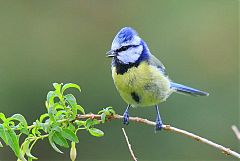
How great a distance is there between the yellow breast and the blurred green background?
1.95 metres

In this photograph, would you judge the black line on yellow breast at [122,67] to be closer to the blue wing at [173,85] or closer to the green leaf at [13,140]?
the blue wing at [173,85]

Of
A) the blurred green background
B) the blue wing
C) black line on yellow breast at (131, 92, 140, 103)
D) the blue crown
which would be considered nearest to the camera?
the blue crown

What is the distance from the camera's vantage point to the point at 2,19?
5.91m

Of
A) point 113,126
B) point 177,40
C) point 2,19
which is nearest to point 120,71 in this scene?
point 113,126

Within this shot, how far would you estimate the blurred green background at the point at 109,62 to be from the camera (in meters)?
4.50

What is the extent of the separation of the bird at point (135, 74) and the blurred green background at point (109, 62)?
1929 millimetres

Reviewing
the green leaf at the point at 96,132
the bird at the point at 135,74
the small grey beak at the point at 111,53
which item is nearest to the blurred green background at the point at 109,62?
the bird at the point at 135,74

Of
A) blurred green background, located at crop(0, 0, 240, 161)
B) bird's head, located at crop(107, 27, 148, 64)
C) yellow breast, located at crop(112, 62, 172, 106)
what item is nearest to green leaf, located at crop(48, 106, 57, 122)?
bird's head, located at crop(107, 27, 148, 64)

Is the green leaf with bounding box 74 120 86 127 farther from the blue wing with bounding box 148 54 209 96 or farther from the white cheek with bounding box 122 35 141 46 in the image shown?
the blue wing with bounding box 148 54 209 96

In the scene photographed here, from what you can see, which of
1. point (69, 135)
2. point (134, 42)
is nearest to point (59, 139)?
point (69, 135)

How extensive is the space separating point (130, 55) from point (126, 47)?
104mm

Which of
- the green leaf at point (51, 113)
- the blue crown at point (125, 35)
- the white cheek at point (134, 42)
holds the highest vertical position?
the blue crown at point (125, 35)

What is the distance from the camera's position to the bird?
226 cm

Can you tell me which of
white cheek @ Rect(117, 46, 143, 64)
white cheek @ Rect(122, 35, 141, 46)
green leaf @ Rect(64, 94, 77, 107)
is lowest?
green leaf @ Rect(64, 94, 77, 107)
